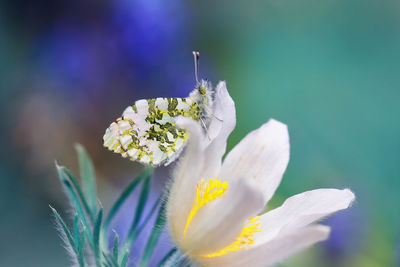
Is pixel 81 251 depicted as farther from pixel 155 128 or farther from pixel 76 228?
pixel 155 128

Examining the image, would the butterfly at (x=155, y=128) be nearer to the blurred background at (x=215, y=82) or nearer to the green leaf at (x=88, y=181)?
the green leaf at (x=88, y=181)

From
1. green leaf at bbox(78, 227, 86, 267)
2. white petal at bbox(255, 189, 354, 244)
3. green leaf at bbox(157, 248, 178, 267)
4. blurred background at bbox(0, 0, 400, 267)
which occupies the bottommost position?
green leaf at bbox(78, 227, 86, 267)

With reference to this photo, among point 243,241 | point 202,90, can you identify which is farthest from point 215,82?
point 243,241

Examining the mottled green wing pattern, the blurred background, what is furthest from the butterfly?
the blurred background

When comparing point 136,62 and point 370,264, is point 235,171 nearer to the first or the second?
point 370,264

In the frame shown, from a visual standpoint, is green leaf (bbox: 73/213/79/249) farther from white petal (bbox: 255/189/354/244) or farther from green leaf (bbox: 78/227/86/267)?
white petal (bbox: 255/189/354/244)
